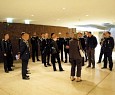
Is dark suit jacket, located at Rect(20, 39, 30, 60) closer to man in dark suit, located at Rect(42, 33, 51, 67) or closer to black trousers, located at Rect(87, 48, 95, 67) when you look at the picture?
man in dark suit, located at Rect(42, 33, 51, 67)

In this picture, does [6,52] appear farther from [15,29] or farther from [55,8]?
[15,29]

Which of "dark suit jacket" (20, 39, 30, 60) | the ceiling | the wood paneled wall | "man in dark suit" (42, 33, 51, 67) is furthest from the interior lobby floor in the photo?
the wood paneled wall

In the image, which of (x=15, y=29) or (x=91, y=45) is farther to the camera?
(x=15, y=29)

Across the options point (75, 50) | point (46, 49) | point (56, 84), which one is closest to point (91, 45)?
point (46, 49)

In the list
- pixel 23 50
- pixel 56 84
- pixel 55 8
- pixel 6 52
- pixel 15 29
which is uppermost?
Result: pixel 55 8

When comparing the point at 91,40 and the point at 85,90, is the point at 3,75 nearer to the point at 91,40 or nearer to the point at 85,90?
the point at 85,90

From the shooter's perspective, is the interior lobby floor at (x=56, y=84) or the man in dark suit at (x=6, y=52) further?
the man in dark suit at (x=6, y=52)

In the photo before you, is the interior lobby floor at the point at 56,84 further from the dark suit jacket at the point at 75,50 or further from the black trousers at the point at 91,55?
the black trousers at the point at 91,55

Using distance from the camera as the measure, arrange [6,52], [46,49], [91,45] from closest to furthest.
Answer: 1. [6,52]
2. [91,45]
3. [46,49]

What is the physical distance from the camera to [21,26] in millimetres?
9719

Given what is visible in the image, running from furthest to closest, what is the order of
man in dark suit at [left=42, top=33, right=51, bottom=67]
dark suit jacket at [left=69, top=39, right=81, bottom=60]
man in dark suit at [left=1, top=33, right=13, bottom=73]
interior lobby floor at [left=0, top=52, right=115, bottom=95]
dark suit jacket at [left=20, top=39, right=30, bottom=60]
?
man in dark suit at [left=42, top=33, right=51, bottom=67] → man in dark suit at [left=1, top=33, right=13, bottom=73] → dark suit jacket at [left=20, top=39, right=30, bottom=60] → dark suit jacket at [left=69, top=39, right=81, bottom=60] → interior lobby floor at [left=0, top=52, right=115, bottom=95]

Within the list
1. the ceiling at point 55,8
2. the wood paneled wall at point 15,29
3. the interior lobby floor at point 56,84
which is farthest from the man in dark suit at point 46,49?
the wood paneled wall at point 15,29

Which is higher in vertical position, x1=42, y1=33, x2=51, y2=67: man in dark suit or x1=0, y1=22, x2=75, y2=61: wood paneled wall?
x1=0, y1=22, x2=75, y2=61: wood paneled wall

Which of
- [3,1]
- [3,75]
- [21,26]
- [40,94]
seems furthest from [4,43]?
[21,26]
